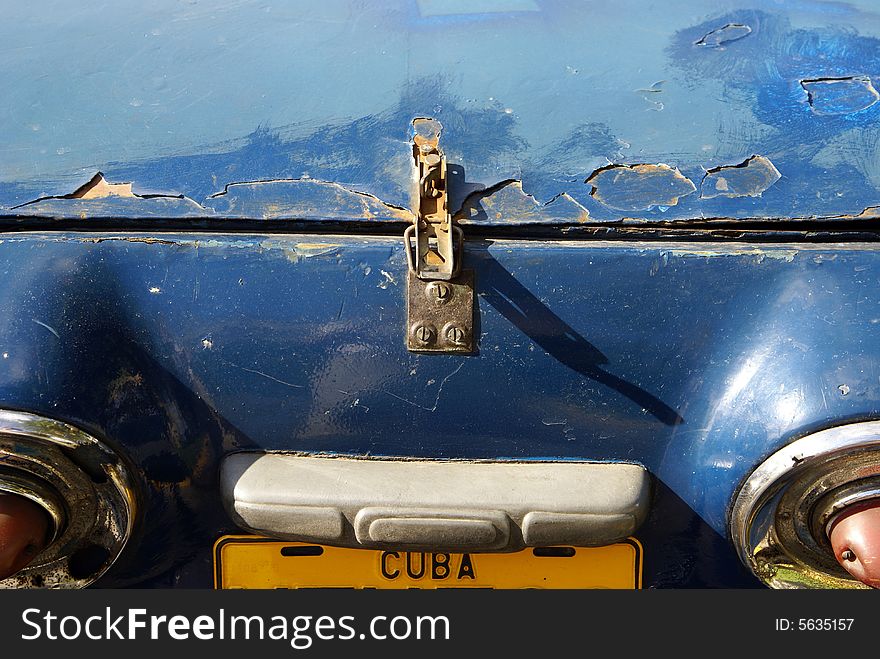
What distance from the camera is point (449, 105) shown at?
155cm

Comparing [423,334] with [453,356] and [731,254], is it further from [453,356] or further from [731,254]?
[731,254]

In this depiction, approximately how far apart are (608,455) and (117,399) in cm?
83

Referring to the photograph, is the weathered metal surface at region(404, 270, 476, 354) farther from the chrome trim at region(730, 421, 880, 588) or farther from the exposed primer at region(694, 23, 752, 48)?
the exposed primer at region(694, 23, 752, 48)

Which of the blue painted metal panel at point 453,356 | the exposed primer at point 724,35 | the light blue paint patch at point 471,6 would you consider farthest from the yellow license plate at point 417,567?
the light blue paint patch at point 471,6

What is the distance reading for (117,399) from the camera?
1392mm

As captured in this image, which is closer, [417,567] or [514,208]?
[514,208]

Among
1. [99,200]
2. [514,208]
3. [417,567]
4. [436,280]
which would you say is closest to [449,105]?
[514,208]

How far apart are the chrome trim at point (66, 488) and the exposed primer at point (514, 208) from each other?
0.71 metres

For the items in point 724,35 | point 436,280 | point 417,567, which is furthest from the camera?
point 724,35

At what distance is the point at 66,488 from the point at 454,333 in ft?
2.23

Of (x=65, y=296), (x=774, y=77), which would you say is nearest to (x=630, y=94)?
(x=774, y=77)

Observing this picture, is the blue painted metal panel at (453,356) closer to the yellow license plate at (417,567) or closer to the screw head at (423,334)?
the screw head at (423,334)

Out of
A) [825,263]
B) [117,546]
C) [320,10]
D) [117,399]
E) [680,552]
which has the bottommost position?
[680,552]

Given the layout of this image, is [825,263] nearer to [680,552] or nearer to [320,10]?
[680,552]
